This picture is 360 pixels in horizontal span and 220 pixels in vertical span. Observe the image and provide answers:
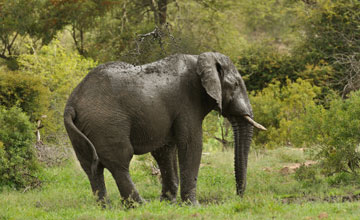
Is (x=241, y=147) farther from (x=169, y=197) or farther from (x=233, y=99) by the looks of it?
(x=169, y=197)

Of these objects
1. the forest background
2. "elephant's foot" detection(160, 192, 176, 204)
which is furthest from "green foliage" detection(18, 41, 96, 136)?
"elephant's foot" detection(160, 192, 176, 204)

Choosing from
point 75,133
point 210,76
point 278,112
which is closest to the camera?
point 75,133

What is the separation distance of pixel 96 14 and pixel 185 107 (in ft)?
60.0

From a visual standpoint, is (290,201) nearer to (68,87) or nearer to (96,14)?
(68,87)

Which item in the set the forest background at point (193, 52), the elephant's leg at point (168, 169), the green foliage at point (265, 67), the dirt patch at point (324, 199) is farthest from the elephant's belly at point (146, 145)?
the green foliage at point (265, 67)

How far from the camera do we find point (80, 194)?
10664 mm

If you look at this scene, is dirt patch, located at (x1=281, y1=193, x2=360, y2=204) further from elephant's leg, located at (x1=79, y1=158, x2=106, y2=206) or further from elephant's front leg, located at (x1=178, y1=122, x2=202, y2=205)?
elephant's leg, located at (x1=79, y1=158, x2=106, y2=206)

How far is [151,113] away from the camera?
8.52 m

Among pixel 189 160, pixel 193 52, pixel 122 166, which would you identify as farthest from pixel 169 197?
pixel 193 52

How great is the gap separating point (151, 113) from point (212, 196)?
252 centimetres

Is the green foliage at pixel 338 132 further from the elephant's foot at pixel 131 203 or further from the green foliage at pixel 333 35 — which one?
the green foliage at pixel 333 35

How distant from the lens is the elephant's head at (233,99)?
8938 millimetres

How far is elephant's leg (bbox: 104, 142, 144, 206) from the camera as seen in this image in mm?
8195

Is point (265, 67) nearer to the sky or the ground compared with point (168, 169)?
nearer to the ground
